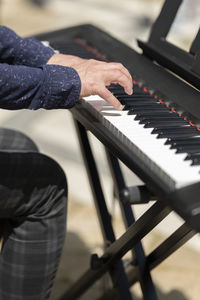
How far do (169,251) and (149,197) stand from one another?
1.49 feet

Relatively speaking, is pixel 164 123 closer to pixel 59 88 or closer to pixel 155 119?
pixel 155 119

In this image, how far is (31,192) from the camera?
1.45 metres

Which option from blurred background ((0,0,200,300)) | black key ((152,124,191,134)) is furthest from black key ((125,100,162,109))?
blurred background ((0,0,200,300))

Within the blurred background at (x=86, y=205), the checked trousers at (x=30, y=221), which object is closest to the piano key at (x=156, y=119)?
the checked trousers at (x=30, y=221)

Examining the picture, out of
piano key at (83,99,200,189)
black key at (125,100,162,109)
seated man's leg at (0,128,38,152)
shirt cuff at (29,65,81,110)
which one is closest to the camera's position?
piano key at (83,99,200,189)

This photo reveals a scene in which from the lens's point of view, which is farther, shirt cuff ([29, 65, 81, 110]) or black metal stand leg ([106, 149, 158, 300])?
black metal stand leg ([106, 149, 158, 300])

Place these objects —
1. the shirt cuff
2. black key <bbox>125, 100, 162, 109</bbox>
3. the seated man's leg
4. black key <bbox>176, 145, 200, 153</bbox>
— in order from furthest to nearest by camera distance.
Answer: the seated man's leg, black key <bbox>125, 100, 162, 109</bbox>, the shirt cuff, black key <bbox>176, 145, 200, 153</bbox>

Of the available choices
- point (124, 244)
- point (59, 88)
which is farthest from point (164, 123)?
point (124, 244)

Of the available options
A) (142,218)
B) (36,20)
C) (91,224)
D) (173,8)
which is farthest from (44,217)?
(36,20)

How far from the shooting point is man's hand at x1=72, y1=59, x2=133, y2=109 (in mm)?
1294

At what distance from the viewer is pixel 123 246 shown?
4.95 feet

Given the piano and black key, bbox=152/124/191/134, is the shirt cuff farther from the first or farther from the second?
black key, bbox=152/124/191/134

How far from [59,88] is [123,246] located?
51 cm

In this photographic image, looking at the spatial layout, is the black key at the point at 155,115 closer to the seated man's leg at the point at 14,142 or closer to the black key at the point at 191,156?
the black key at the point at 191,156
